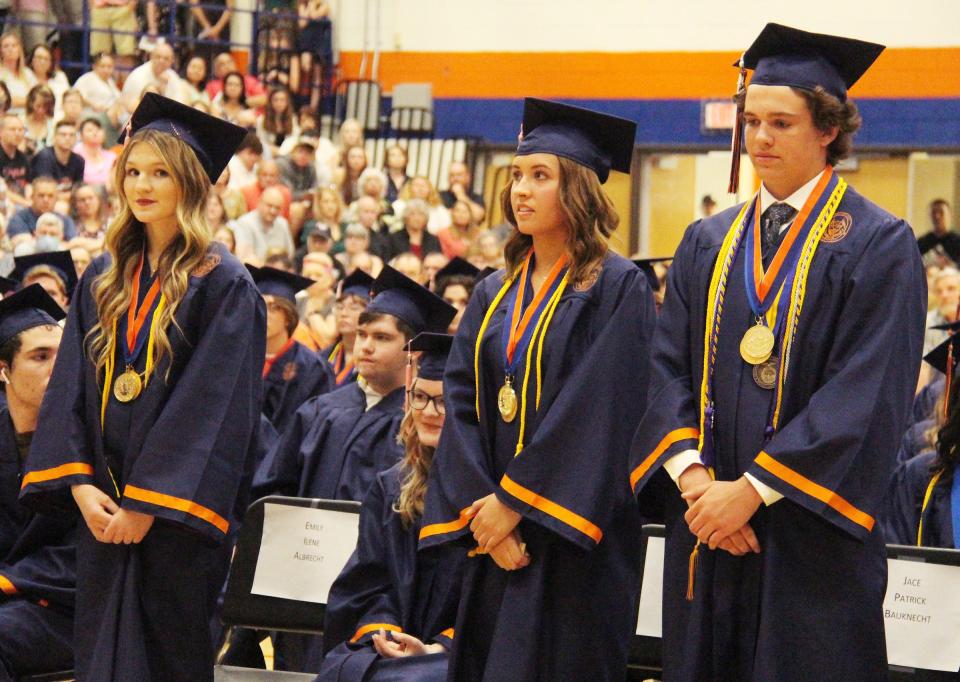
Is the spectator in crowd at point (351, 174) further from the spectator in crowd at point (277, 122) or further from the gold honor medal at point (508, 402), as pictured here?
the gold honor medal at point (508, 402)

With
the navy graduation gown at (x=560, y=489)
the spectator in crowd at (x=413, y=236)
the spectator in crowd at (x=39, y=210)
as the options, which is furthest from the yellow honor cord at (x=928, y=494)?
the spectator in crowd at (x=413, y=236)

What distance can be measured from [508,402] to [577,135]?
838 mm

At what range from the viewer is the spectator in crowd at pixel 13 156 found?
40.1ft

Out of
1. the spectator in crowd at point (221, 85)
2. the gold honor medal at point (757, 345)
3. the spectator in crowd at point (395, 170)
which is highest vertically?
the spectator in crowd at point (221, 85)

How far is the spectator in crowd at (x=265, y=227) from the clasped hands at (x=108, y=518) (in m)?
8.70

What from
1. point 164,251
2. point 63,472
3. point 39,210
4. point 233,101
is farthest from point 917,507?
point 233,101

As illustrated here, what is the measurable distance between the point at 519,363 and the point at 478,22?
48.8 feet

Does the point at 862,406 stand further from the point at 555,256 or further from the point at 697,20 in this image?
the point at 697,20

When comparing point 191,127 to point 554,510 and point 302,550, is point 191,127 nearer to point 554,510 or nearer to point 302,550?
point 302,550

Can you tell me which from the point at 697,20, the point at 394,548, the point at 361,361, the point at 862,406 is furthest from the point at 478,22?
the point at 862,406

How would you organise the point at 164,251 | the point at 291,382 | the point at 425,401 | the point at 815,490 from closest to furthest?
the point at 815,490 < the point at 164,251 < the point at 425,401 < the point at 291,382

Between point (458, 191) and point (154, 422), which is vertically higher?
point (458, 191)

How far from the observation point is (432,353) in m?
5.05

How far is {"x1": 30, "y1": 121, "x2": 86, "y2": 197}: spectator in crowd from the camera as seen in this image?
12492mm
